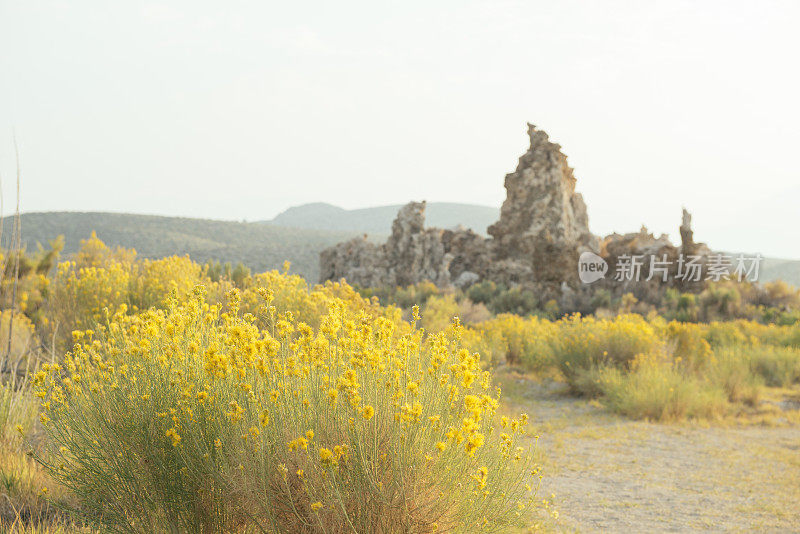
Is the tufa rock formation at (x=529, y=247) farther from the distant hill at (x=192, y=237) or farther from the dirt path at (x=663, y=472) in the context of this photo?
the distant hill at (x=192, y=237)

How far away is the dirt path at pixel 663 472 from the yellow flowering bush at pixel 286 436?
2723 mm

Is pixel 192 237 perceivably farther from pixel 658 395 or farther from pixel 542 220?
pixel 658 395

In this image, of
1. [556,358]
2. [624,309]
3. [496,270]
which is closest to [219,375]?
[556,358]

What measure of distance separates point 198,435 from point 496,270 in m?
24.7

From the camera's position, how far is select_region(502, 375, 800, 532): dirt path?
209 inches

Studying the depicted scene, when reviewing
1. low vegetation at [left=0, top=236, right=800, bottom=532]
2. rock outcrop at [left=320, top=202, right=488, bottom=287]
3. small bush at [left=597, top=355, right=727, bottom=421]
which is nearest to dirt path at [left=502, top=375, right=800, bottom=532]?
small bush at [left=597, top=355, right=727, bottom=421]

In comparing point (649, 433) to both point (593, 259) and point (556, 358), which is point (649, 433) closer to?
point (556, 358)

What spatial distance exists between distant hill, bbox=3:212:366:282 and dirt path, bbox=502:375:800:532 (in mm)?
37226

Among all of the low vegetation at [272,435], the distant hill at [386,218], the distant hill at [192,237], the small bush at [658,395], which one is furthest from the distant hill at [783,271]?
the low vegetation at [272,435]

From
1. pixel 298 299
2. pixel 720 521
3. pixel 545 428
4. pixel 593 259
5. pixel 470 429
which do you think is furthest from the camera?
pixel 593 259

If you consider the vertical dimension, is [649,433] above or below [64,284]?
below

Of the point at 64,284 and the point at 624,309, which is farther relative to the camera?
the point at 624,309

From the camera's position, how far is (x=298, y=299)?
7.25 m

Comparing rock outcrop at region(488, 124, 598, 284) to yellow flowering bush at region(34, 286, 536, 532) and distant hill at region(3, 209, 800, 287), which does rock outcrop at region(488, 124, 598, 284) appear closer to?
distant hill at region(3, 209, 800, 287)
